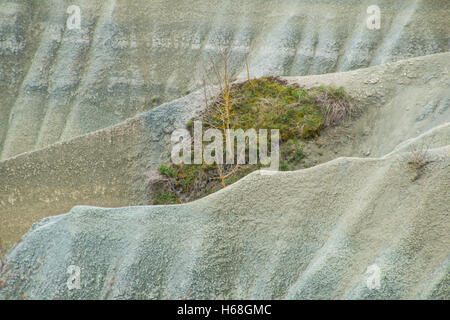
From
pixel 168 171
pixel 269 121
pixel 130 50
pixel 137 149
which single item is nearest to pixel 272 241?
pixel 168 171

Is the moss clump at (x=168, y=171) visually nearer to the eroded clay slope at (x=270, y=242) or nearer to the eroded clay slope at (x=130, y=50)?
the eroded clay slope at (x=270, y=242)

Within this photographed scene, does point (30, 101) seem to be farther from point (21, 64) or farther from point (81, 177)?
point (81, 177)

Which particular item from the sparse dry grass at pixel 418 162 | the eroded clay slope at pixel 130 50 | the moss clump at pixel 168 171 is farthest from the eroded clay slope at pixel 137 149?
the eroded clay slope at pixel 130 50

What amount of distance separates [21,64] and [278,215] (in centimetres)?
3094

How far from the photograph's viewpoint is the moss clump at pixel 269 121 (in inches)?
845

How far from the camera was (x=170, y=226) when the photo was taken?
15273mm

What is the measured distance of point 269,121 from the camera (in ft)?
74.6

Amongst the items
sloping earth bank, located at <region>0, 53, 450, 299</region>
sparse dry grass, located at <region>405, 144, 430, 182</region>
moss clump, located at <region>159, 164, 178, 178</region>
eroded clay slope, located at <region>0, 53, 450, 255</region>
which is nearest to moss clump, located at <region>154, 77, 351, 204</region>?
moss clump, located at <region>159, 164, 178, 178</region>

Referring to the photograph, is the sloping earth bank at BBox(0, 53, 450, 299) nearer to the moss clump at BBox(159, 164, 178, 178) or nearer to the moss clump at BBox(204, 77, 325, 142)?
the moss clump at BBox(159, 164, 178, 178)

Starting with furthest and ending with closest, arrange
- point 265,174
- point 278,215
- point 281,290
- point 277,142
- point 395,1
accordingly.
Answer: point 395,1 < point 277,142 < point 265,174 < point 278,215 < point 281,290

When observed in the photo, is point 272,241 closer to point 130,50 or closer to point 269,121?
point 269,121

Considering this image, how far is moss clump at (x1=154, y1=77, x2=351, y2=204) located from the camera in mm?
21453

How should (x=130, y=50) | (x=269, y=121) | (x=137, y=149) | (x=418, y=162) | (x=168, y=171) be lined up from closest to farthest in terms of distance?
(x=418, y=162)
(x=168, y=171)
(x=269, y=121)
(x=137, y=149)
(x=130, y=50)
